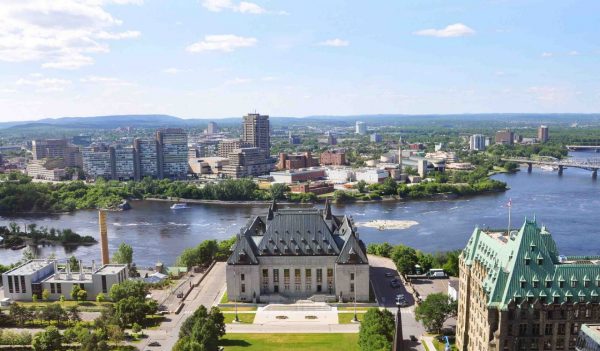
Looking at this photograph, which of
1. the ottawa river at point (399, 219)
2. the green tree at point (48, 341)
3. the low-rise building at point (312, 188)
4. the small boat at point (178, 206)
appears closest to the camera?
the green tree at point (48, 341)

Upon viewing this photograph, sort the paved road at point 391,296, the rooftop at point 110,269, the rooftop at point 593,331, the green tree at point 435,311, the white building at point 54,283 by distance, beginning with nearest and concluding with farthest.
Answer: the rooftop at point 593,331
the green tree at point 435,311
the paved road at point 391,296
the white building at point 54,283
the rooftop at point 110,269

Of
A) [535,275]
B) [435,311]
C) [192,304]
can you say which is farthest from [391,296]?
[535,275]

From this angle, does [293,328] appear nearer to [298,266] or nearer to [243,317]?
[243,317]

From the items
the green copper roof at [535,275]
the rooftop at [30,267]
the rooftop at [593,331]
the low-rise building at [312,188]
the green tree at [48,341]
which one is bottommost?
the low-rise building at [312,188]

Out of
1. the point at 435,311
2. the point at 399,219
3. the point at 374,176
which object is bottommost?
the point at 399,219

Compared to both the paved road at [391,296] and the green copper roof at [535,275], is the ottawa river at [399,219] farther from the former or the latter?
the green copper roof at [535,275]

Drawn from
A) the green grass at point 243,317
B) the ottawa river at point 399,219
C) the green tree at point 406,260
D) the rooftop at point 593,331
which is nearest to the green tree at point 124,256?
the ottawa river at point 399,219

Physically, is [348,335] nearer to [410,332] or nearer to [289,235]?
[410,332]
